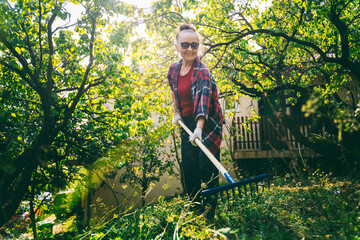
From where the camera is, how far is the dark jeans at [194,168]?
250 centimetres

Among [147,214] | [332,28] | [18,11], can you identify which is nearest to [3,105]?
[18,11]

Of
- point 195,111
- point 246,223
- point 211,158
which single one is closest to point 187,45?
point 195,111

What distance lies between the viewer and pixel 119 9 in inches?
112

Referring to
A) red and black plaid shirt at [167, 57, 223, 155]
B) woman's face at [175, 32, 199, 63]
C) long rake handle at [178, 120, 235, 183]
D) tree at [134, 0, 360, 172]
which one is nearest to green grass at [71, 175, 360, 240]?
long rake handle at [178, 120, 235, 183]

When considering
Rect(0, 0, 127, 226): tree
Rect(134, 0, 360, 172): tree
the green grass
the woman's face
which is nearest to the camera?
the green grass

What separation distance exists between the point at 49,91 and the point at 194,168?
179cm

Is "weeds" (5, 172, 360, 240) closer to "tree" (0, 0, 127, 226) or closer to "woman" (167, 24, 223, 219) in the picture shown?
"woman" (167, 24, 223, 219)

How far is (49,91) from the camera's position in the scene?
2502 millimetres

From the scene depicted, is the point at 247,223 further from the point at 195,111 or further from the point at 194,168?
the point at 195,111

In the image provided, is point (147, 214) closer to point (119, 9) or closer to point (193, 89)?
point (193, 89)

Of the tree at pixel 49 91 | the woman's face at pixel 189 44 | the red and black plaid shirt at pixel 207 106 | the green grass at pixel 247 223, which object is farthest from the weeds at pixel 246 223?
the woman's face at pixel 189 44

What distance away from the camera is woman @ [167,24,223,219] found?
251 centimetres

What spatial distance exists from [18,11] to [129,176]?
5.09 m

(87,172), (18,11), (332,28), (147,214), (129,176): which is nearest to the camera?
(147,214)
